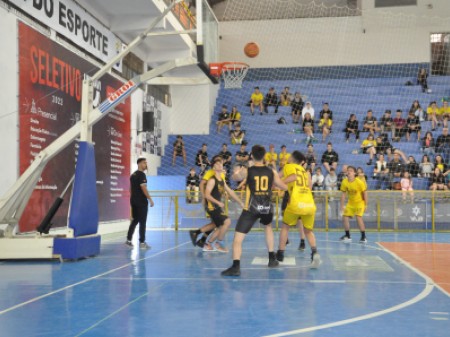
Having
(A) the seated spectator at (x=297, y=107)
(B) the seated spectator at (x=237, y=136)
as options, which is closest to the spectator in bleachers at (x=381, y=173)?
(A) the seated spectator at (x=297, y=107)

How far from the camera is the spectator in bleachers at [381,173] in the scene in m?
23.2

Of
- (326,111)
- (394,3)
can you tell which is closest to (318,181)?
(326,111)

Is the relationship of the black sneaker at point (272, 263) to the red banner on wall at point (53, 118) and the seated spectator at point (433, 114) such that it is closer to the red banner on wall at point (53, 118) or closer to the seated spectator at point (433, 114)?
the red banner on wall at point (53, 118)

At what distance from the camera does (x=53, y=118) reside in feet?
46.6

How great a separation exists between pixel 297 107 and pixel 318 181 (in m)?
7.47

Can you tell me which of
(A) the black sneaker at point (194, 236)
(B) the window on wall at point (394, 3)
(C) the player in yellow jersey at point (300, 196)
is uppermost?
(B) the window on wall at point (394, 3)

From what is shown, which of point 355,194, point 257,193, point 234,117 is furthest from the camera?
point 234,117

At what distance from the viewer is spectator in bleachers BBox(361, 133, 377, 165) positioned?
24.9m

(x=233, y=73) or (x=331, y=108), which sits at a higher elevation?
(x=233, y=73)

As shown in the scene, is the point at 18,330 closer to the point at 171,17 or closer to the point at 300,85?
the point at 171,17

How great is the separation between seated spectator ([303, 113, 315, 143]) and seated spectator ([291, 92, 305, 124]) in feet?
2.93

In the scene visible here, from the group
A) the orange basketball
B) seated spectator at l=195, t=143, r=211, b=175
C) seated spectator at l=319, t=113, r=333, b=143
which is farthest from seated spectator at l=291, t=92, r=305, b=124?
seated spectator at l=195, t=143, r=211, b=175

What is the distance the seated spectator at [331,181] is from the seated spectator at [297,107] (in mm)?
6467

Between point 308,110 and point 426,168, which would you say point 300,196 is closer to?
point 426,168
